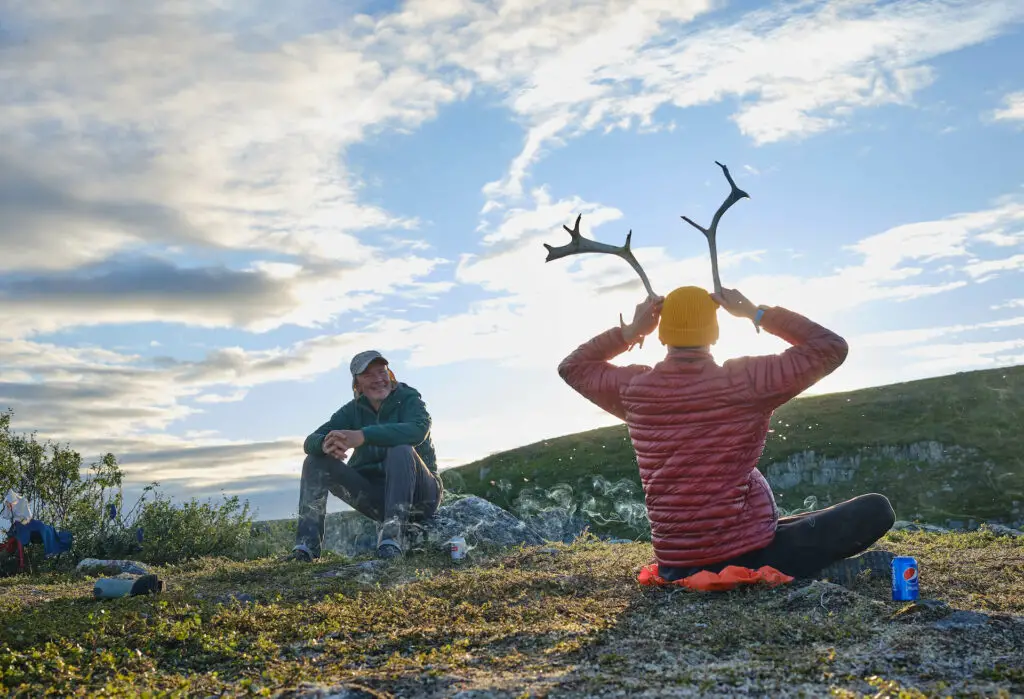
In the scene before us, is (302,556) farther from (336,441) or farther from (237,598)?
(237,598)

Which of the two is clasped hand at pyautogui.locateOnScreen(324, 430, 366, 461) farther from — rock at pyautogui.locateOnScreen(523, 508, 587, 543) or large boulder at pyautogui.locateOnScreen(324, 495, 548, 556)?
rock at pyautogui.locateOnScreen(523, 508, 587, 543)

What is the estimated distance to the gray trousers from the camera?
935 centimetres

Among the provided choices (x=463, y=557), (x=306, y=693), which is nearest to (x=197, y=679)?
(x=306, y=693)

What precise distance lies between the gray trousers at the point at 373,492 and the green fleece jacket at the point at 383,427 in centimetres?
13

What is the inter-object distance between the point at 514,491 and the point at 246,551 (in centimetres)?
2745

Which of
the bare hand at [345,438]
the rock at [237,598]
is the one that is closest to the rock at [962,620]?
the rock at [237,598]

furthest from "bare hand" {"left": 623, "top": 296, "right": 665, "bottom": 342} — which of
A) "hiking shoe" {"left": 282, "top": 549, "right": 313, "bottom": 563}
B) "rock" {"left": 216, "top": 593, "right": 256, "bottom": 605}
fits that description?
"hiking shoe" {"left": 282, "top": 549, "right": 313, "bottom": 563}

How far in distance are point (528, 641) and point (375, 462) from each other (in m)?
5.12

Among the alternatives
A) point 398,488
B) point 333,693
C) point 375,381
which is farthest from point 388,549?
point 333,693

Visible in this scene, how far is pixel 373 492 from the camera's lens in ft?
32.2

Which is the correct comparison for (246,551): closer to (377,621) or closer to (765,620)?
(377,621)

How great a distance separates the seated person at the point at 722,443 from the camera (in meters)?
6.09

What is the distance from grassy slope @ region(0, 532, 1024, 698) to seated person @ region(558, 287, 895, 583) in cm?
35

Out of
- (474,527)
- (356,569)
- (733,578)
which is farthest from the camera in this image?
(474,527)
